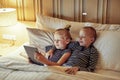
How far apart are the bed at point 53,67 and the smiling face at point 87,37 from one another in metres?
0.06

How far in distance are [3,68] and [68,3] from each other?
3.59ft

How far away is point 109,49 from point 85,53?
211mm

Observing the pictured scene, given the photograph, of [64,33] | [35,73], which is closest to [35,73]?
[35,73]

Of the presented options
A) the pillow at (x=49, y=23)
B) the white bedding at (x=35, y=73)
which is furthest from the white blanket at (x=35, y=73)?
the pillow at (x=49, y=23)

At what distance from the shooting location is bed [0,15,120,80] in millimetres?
1549

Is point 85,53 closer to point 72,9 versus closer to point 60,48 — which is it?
point 60,48

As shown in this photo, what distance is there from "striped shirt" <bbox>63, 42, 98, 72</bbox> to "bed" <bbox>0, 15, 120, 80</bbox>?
58 millimetres

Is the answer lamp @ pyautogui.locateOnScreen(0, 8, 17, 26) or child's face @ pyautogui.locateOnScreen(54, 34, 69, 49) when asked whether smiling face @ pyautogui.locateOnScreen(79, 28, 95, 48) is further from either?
lamp @ pyautogui.locateOnScreen(0, 8, 17, 26)

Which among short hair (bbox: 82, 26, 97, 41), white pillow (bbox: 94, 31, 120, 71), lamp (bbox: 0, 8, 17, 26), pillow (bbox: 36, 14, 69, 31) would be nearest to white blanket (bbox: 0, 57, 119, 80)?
white pillow (bbox: 94, 31, 120, 71)

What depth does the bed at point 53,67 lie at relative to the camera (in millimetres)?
1549

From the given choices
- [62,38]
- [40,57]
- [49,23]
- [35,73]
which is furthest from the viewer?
[49,23]

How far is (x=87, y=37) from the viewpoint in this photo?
1.92 m

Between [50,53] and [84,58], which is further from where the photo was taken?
[50,53]

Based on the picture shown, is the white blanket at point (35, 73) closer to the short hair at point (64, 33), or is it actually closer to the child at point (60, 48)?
the child at point (60, 48)
